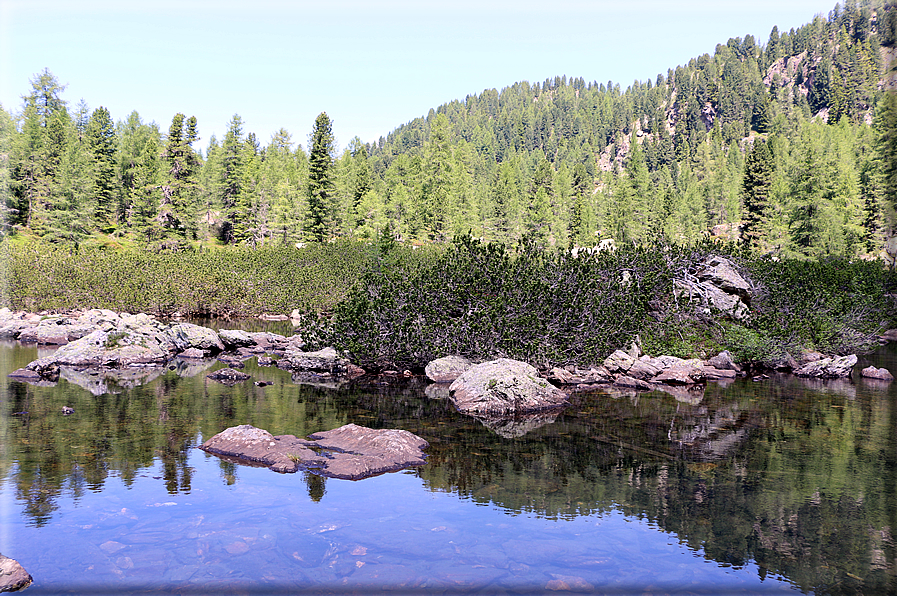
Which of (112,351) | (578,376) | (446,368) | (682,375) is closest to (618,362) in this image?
(578,376)

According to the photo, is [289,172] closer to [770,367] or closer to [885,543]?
[770,367]

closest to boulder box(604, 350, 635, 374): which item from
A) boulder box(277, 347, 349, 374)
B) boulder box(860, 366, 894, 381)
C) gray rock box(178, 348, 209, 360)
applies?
boulder box(860, 366, 894, 381)

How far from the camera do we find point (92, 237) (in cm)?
6844

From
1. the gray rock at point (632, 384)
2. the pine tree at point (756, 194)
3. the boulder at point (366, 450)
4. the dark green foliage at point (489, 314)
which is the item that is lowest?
the boulder at point (366, 450)

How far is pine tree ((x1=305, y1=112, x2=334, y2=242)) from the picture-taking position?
247 feet

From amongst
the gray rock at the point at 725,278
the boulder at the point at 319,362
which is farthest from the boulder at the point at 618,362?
the boulder at the point at 319,362

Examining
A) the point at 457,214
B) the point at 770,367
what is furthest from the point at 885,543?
the point at 457,214

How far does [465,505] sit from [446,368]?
37.4 ft

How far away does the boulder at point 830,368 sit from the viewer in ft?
73.8

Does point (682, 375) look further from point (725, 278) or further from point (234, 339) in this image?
point (234, 339)

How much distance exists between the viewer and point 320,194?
7531cm

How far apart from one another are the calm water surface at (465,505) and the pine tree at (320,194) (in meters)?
60.1

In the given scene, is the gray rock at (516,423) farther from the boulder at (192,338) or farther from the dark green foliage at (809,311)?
the boulder at (192,338)

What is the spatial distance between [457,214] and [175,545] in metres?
81.2
